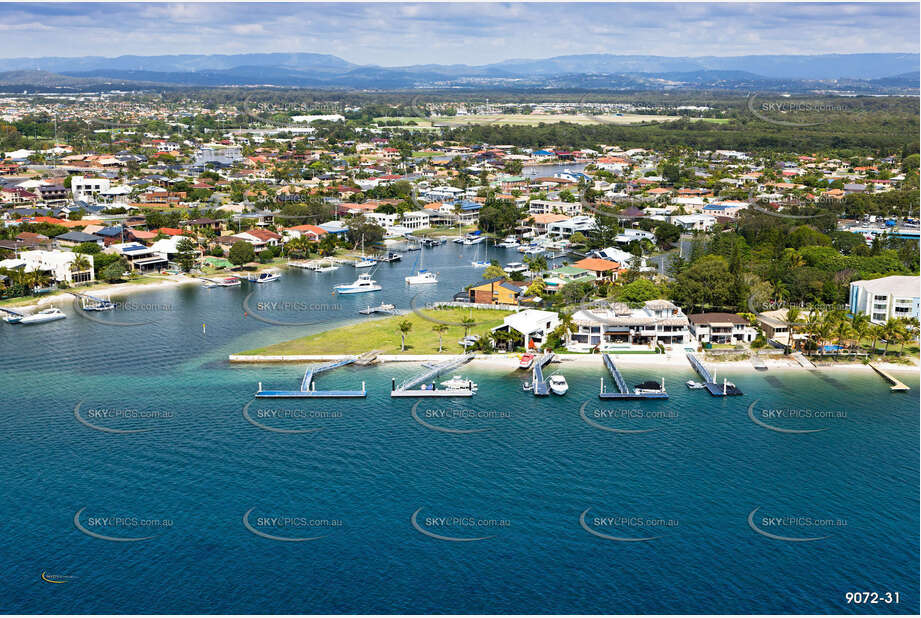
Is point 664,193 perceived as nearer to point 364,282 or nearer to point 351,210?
point 351,210

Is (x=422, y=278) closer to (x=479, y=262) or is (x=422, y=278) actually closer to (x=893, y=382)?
(x=479, y=262)

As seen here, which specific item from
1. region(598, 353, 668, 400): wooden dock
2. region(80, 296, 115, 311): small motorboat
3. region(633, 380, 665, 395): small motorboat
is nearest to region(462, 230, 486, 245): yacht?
region(80, 296, 115, 311): small motorboat

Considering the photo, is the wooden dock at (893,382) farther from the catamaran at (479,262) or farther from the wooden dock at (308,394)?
the catamaran at (479,262)

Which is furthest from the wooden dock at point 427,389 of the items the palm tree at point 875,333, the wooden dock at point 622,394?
the palm tree at point 875,333

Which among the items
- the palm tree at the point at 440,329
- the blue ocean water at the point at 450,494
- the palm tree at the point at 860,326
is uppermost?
the palm tree at the point at 860,326

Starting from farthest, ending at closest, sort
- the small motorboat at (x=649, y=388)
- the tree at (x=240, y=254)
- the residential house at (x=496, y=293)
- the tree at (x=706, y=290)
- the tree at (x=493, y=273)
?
the tree at (x=240, y=254)
the tree at (x=493, y=273)
the residential house at (x=496, y=293)
the tree at (x=706, y=290)
the small motorboat at (x=649, y=388)

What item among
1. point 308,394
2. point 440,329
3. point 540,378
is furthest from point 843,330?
point 308,394
